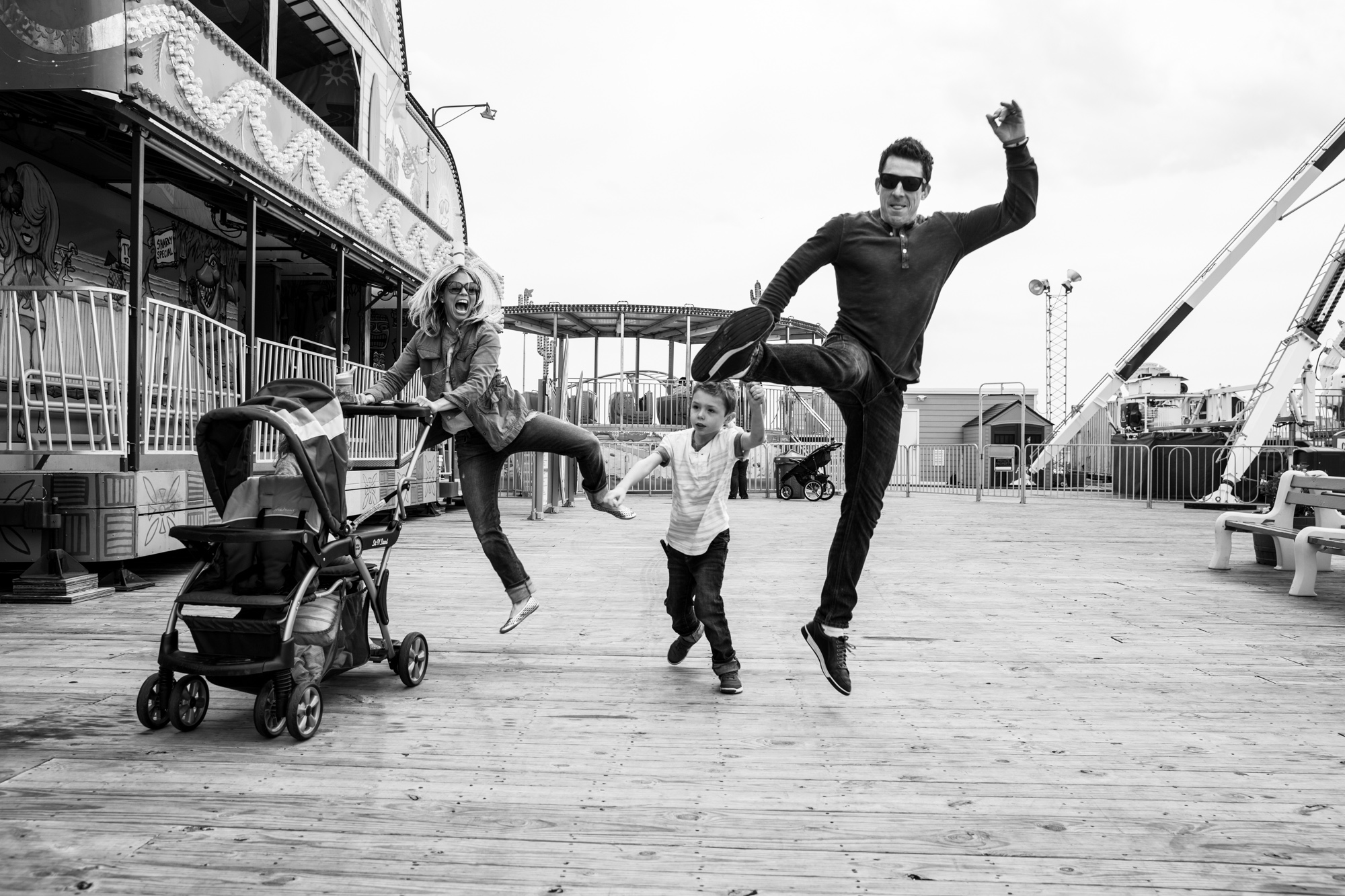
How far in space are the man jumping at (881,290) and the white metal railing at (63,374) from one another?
4.84m

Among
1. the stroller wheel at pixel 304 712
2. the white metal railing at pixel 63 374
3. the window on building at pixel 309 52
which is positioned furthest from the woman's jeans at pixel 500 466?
the window on building at pixel 309 52

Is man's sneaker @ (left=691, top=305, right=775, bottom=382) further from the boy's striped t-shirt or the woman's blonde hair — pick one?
the woman's blonde hair

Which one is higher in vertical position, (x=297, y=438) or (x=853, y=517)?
(x=297, y=438)

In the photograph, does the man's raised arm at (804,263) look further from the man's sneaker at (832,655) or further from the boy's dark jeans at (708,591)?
the man's sneaker at (832,655)

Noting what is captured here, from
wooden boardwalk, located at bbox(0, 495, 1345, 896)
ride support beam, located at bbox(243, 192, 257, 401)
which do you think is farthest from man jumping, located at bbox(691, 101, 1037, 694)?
ride support beam, located at bbox(243, 192, 257, 401)

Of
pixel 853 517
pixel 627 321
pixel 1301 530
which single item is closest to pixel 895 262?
pixel 853 517

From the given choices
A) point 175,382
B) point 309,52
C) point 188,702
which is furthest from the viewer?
point 309,52

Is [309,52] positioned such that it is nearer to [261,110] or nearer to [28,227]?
[261,110]

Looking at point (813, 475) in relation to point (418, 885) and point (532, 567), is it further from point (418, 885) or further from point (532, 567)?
point (418, 885)

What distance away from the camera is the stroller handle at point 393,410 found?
3.77m

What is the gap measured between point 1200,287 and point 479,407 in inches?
1047

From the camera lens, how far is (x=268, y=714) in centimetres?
314

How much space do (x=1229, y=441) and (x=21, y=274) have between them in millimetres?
22643

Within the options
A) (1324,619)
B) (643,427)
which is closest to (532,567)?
(1324,619)
